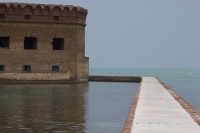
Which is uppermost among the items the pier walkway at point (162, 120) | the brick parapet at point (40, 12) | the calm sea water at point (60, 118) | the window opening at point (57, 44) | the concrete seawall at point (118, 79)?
the brick parapet at point (40, 12)

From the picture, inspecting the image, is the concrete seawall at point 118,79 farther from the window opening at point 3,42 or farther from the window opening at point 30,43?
the window opening at point 3,42

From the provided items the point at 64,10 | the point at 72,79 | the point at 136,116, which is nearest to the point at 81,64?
the point at 72,79

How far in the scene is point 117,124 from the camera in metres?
16.8

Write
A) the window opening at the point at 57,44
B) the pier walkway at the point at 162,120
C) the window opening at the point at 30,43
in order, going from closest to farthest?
1. the pier walkway at the point at 162,120
2. the window opening at the point at 30,43
3. the window opening at the point at 57,44

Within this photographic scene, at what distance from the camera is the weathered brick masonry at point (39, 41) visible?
4541 centimetres

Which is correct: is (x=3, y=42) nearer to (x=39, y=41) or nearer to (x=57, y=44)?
(x=39, y=41)

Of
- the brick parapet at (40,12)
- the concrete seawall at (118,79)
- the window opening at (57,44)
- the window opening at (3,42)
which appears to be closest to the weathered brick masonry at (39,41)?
the brick parapet at (40,12)

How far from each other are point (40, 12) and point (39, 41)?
2554 millimetres

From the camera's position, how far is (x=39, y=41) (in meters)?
45.8

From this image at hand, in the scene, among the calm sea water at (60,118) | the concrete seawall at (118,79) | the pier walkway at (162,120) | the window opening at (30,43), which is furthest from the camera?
the concrete seawall at (118,79)

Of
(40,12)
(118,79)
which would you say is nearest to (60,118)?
(40,12)

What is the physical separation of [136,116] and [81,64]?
107 ft

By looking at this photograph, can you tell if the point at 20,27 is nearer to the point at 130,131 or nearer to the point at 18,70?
the point at 18,70

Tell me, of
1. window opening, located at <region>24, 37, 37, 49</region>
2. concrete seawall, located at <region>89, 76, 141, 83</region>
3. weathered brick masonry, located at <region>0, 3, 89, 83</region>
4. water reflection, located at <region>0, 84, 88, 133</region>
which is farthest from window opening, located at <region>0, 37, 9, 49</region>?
water reflection, located at <region>0, 84, 88, 133</region>
